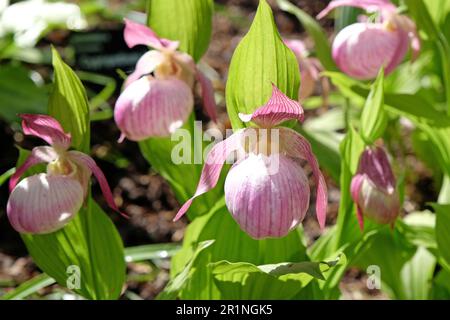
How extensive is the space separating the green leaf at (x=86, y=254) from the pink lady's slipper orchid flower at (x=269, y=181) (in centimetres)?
27

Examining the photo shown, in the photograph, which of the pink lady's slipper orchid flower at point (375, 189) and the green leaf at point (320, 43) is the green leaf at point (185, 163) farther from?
the green leaf at point (320, 43)

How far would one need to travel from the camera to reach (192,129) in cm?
120

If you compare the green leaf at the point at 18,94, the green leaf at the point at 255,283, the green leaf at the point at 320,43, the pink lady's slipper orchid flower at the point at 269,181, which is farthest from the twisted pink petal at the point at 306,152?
the green leaf at the point at 18,94

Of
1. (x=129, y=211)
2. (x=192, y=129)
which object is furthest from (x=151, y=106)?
(x=129, y=211)

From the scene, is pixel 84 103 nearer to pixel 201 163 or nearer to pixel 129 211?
pixel 201 163

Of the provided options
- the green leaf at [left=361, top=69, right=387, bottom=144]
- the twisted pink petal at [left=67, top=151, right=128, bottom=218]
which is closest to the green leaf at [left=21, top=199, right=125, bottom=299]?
the twisted pink petal at [left=67, top=151, right=128, bottom=218]

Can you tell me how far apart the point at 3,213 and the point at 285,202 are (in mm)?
1179

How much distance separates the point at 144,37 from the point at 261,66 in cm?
28

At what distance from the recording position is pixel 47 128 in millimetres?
953

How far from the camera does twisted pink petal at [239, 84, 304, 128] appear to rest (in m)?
0.81

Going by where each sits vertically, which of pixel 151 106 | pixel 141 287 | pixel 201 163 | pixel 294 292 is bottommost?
pixel 141 287

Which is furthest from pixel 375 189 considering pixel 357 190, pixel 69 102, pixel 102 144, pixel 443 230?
pixel 102 144

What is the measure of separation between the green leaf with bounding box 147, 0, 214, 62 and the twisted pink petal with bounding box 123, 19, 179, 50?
1.7 inches

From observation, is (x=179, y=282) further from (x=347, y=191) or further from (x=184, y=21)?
(x=184, y=21)
